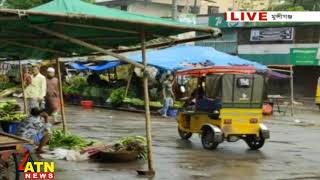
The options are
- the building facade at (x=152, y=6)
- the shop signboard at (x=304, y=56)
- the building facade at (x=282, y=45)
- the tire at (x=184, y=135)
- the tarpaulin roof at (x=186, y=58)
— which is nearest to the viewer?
the tire at (x=184, y=135)

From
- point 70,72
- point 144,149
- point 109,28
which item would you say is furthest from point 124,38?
point 70,72

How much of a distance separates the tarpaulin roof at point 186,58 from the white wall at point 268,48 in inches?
517

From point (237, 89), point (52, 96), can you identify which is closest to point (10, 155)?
point (237, 89)

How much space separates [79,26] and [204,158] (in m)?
4.69

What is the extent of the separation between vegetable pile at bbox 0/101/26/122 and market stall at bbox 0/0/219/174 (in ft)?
5.63

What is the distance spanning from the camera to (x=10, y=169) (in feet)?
Result: 27.5

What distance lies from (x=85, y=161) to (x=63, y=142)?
128cm

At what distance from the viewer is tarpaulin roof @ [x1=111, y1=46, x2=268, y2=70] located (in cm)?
2720

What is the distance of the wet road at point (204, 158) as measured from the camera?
429 inches

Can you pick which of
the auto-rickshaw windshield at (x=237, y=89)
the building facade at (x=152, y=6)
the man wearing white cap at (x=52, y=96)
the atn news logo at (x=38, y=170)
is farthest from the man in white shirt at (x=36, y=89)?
the building facade at (x=152, y=6)

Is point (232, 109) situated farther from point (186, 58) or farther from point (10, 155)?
point (186, 58)

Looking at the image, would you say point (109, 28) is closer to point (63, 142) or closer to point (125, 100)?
point (63, 142)

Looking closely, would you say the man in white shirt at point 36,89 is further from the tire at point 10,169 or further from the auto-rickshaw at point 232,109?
the tire at point 10,169

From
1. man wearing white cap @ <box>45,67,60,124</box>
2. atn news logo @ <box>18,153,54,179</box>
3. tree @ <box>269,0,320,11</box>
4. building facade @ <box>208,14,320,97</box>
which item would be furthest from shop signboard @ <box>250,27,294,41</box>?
atn news logo @ <box>18,153,54,179</box>
